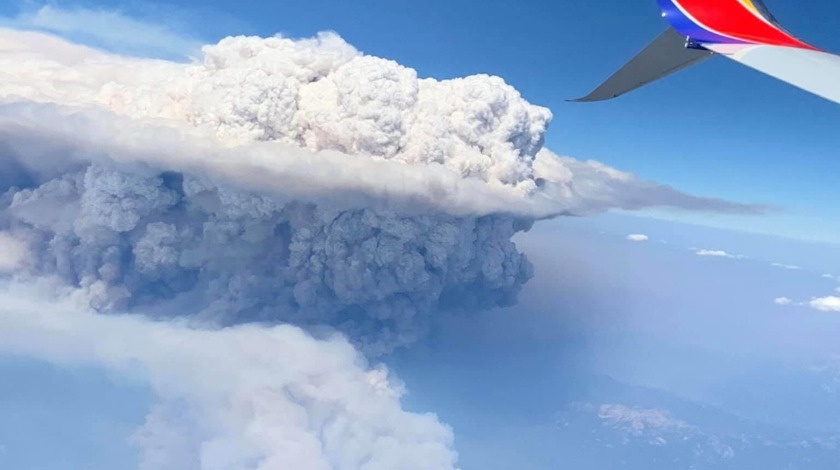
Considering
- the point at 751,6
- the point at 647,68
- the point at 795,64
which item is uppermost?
the point at 751,6

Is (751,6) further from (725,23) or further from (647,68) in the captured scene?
(647,68)

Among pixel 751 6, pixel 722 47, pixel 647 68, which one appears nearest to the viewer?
pixel 722 47

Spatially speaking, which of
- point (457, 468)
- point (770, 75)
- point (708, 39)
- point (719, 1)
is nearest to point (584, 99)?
point (708, 39)

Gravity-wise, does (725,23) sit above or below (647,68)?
above

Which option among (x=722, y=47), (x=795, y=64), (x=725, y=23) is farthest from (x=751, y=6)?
(x=795, y=64)

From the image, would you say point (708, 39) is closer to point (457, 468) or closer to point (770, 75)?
point (770, 75)

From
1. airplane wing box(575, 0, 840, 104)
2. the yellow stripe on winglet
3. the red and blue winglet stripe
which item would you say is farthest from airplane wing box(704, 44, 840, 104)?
the yellow stripe on winglet

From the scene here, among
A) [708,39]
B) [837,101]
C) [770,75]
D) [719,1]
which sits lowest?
[837,101]

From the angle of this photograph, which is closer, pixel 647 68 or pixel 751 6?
pixel 647 68
